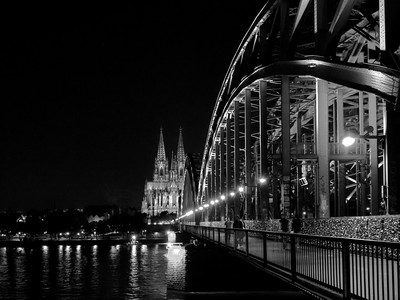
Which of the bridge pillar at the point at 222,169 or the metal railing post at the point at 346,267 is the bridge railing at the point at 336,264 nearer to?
the metal railing post at the point at 346,267

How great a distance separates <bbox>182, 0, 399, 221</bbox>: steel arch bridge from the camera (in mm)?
17531

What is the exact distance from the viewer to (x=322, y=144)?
26.2 m

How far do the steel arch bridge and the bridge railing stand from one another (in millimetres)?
3732

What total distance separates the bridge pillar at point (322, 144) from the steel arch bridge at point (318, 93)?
1.5 inches

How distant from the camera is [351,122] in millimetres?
40625

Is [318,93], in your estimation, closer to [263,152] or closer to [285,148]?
[285,148]

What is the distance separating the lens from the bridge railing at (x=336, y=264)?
23.7ft

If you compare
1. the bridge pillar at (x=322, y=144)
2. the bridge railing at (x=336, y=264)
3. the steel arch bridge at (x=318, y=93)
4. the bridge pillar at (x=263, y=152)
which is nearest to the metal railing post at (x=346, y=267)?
the bridge railing at (x=336, y=264)

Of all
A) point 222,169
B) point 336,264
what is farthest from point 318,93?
point 222,169

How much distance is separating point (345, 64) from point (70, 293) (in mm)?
11661

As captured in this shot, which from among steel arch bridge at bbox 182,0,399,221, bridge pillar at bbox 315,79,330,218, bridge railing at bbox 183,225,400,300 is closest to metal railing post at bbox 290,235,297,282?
bridge railing at bbox 183,225,400,300

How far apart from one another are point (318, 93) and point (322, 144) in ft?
6.50

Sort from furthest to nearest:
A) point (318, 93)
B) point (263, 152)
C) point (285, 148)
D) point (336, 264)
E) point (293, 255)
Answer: point (263, 152)
point (285, 148)
point (318, 93)
point (293, 255)
point (336, 264)

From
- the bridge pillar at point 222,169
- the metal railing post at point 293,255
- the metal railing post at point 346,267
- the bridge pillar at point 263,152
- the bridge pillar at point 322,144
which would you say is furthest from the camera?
the bridge pillar at point 222,169
